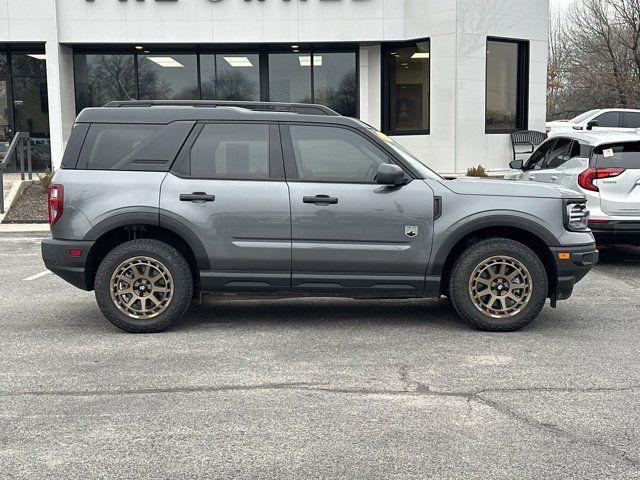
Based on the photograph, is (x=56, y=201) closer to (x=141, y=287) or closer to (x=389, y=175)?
(x=141, y=287)

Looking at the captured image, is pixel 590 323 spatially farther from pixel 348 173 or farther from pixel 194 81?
pixel 194 81

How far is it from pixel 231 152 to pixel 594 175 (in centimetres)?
490

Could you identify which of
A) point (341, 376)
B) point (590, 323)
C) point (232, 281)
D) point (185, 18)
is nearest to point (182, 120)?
point (232, 281)

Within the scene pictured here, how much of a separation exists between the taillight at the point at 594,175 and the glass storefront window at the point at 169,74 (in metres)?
12.7

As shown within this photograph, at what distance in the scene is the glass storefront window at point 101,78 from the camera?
1867 cm

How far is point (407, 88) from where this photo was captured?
1830 centimetres

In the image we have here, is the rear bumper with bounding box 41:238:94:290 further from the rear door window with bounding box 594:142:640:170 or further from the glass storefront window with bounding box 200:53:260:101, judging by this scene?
the glass storefront window with bounding box 200:53:260:101

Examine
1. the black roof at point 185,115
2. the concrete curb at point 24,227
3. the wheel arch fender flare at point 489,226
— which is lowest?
the concrete curb at point 24,227

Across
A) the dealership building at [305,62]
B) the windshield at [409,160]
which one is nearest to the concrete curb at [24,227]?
the dealership building at [305,62]

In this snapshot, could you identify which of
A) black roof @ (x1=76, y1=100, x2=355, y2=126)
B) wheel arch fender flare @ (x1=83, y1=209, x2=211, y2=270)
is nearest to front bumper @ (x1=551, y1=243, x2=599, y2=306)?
black roof @ (x1=76, y1=100, x2=355, y2=126)

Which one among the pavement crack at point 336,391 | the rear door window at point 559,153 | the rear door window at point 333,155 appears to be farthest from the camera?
the rear door window at point 559,153

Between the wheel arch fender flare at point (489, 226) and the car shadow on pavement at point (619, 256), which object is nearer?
the wheel arch fender flare at point (489, 226)

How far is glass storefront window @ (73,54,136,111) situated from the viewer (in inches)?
735

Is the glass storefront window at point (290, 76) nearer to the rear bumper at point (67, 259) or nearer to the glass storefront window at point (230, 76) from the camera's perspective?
the glass storefront window at point (230, 76)
